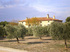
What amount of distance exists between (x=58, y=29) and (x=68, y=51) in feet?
11.2

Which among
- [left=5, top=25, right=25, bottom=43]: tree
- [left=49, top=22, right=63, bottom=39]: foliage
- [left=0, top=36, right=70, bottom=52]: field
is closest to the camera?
[left=49, top=22, right=63, bottom=39]: foliage

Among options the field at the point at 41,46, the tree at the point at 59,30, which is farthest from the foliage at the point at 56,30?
the field at the point at 41,46

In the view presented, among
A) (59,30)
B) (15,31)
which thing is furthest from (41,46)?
(15,31)

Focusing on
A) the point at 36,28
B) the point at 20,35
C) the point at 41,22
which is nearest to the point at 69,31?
the point at 20,35

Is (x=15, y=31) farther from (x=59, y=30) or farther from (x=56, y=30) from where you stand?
(x=59, y=30)

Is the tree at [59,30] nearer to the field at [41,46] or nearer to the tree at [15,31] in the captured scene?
the field at [41,46]

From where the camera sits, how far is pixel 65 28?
1505 centimetres

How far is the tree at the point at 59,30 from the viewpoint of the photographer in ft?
49.2

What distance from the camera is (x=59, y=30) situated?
595 inches

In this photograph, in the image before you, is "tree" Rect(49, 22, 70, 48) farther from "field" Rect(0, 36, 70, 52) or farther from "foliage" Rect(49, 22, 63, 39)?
"field" Rect(0, 36, 70, 52)

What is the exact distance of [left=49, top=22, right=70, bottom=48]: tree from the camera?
15.0 metres

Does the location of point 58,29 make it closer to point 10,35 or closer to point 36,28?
point 10,35

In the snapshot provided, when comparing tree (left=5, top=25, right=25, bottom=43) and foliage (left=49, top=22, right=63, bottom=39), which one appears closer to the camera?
foliage (left=49, top=22, right=63, bottom=39)

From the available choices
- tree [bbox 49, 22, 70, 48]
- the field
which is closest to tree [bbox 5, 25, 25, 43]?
the field
